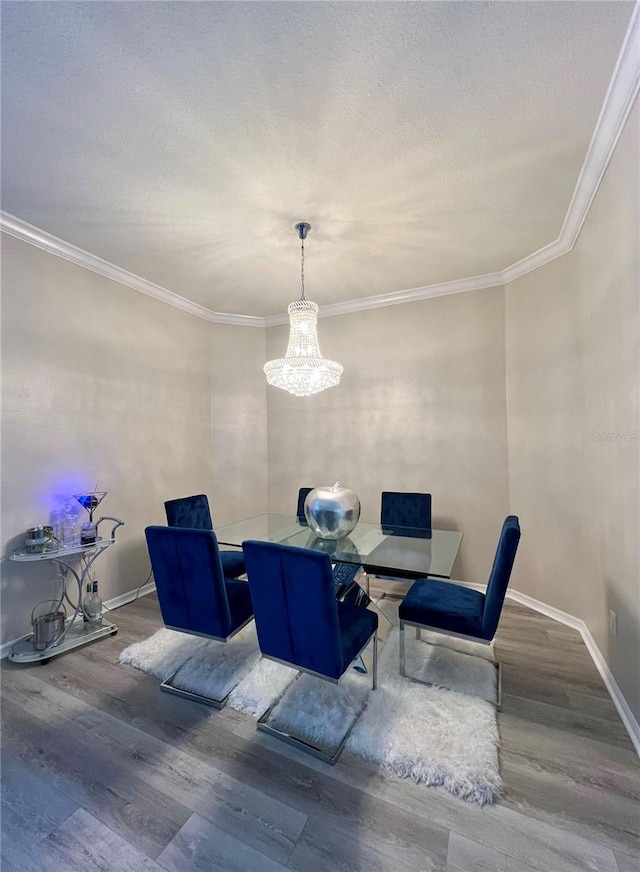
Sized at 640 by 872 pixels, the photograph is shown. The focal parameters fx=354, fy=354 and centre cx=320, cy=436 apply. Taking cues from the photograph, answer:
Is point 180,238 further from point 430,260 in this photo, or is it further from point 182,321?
point 430,260

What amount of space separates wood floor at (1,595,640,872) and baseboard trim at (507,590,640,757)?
6 cm

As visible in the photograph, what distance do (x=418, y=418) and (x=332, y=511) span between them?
1756 mm

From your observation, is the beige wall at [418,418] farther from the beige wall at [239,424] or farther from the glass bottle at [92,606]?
the glass bottle at [92,606]

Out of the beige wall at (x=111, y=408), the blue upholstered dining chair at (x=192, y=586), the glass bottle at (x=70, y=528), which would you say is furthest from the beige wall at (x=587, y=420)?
the glass bottle at (x=70, y=528)

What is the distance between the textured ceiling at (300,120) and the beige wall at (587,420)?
416mm

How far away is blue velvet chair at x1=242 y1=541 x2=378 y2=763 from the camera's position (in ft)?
5.08

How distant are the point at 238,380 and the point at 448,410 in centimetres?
247

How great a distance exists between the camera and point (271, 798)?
141 centimetres

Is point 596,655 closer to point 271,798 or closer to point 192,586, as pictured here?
point 271,798

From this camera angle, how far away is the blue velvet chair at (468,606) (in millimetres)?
1810

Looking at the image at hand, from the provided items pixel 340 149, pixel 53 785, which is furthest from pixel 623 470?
pixel 53 785

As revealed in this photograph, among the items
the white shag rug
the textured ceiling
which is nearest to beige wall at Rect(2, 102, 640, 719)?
the textured ceiling

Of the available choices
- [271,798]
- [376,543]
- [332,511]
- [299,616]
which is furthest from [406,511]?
[271,798]

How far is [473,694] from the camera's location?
1935 mm
